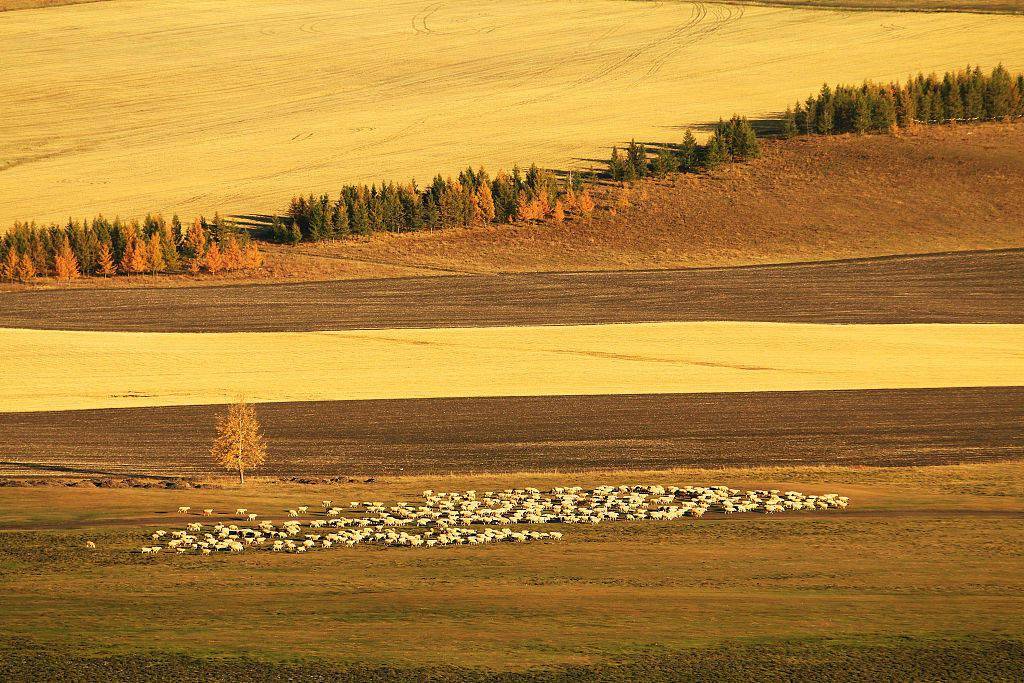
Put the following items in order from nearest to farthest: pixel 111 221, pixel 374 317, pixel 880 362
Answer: pixel 880 362
pixel 374 317
pixel 111 221

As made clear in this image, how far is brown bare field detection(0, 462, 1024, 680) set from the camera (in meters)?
20.7

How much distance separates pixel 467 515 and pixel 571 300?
37.3 m

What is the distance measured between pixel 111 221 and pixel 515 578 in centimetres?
6554

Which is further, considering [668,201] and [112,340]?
[668,201]

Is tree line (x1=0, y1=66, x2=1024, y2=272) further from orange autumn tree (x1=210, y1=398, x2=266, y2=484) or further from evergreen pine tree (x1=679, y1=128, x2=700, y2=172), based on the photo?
orange autumn tree (x1=210, y1=398, x2=266, y2=484)

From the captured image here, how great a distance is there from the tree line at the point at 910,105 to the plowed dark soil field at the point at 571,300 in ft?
83.9

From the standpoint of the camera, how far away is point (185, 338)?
58.6m

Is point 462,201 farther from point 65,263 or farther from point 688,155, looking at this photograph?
point 65,263

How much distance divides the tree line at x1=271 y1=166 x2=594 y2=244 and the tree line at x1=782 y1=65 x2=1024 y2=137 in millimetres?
23613

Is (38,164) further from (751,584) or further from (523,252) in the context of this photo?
(751,584)

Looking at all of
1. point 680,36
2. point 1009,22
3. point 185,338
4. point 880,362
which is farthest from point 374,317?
point 1009,22

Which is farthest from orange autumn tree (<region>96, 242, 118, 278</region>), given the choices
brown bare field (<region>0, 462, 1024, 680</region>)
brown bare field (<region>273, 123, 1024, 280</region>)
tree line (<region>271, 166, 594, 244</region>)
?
brown bare field (<region>0, 462, 1024, 680</region>)

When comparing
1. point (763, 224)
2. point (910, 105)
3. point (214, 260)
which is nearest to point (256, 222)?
point (214, 260)

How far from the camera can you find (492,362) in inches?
2094
